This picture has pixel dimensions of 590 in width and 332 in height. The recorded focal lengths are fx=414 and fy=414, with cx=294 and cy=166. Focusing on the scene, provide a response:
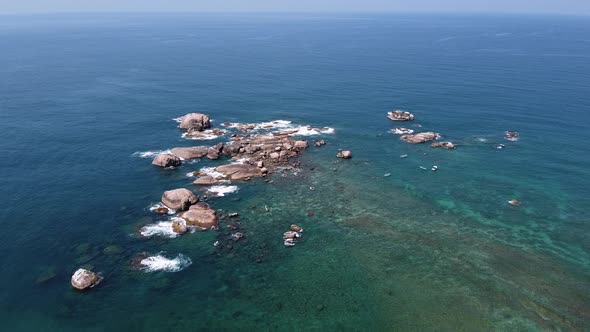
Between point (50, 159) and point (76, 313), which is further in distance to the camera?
point (50, 159)

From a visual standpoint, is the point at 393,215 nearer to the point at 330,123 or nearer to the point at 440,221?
the point at 440,221

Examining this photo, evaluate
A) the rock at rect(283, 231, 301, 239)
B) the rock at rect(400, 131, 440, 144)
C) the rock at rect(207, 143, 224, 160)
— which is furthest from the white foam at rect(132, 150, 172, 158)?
the rock at rect(400, 131, 440, 144)

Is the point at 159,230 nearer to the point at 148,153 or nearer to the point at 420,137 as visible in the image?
the point at 148,153

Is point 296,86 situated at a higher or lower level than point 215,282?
higher

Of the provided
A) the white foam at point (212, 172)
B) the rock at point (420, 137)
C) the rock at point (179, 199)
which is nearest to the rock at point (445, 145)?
the rock at point (420, 137)

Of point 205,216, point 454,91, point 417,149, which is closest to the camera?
point 205,216

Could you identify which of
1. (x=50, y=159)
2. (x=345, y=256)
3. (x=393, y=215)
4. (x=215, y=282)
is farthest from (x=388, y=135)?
(x=50, y=159)

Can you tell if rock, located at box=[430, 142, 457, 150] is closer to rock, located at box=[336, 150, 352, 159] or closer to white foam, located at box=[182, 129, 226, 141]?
rock, located at box=[336, 150, 352, 159]
